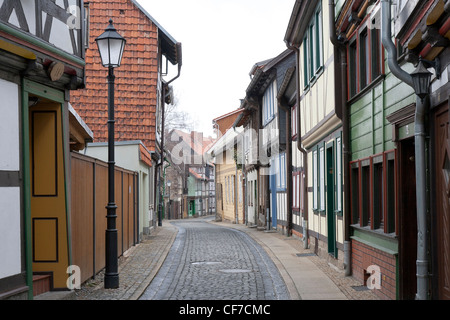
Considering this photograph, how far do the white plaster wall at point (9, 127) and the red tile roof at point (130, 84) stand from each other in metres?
16.6

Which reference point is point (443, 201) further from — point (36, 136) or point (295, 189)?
point (295, 189)

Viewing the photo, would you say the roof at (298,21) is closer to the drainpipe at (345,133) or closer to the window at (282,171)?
the drainpipe at (345,133)

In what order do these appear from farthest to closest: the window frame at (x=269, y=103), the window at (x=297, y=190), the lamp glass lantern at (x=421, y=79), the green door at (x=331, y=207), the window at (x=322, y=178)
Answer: the window frame at (x=269, y=103), the window at (x=297, y=190), the window at (x=322, y=178), the green door at (x=331, y=207), the lamp glass lantern at (x=421, y=79)

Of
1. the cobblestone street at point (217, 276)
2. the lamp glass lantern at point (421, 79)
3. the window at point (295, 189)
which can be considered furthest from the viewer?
the window at point (295, 189)

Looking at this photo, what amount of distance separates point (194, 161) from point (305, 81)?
5683cm

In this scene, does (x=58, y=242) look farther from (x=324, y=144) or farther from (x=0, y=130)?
(x=324, y=144)

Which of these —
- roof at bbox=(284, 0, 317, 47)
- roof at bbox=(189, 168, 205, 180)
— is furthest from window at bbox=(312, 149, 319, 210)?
roof at bbox=(189, 168, 205, 180)

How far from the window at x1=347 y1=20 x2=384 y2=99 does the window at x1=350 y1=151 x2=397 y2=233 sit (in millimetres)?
1292

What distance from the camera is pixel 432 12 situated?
19.2ft

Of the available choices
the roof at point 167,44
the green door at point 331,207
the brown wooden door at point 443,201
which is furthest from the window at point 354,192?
the roof at point 167,44

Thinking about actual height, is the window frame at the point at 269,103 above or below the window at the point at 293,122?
above

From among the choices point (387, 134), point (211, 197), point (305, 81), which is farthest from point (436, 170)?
point (211, 197)

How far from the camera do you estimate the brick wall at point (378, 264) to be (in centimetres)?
893

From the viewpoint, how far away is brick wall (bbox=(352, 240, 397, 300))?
8930 mm
